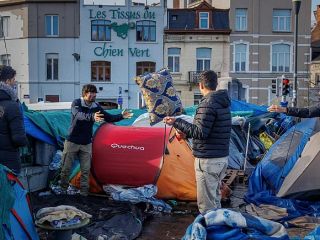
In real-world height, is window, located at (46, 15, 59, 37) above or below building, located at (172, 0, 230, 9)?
below

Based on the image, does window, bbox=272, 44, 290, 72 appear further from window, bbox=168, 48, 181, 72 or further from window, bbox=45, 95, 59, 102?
window, bbox=45, 95, 59, 102

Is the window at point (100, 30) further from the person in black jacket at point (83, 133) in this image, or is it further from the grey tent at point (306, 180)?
the grey tent at point (306, 180)

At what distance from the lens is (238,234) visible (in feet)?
13.5

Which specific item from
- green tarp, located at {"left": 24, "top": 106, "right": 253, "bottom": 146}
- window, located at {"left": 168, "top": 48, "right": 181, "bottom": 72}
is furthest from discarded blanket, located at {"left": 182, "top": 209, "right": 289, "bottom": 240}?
window, located at {"left": 168, "top": 48, "right": 181, "bottom": 72}

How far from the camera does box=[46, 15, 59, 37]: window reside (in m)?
33.9

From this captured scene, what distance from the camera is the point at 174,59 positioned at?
112 feet

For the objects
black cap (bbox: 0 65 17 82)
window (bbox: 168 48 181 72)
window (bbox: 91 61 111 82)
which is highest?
window (bbox: 168 48 181 72)

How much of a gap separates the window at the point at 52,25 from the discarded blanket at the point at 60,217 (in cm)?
3020

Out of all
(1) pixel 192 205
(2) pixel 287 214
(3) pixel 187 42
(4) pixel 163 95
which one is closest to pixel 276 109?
(2) pixel 287 214

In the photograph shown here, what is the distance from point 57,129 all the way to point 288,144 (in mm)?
3855

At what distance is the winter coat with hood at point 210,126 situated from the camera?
17.6 feet

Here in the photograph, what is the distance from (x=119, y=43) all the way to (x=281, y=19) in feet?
37.3

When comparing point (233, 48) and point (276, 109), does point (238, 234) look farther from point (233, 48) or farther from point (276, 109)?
point (233, 48)

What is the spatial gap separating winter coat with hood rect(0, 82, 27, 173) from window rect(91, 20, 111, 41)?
29.0 meters
